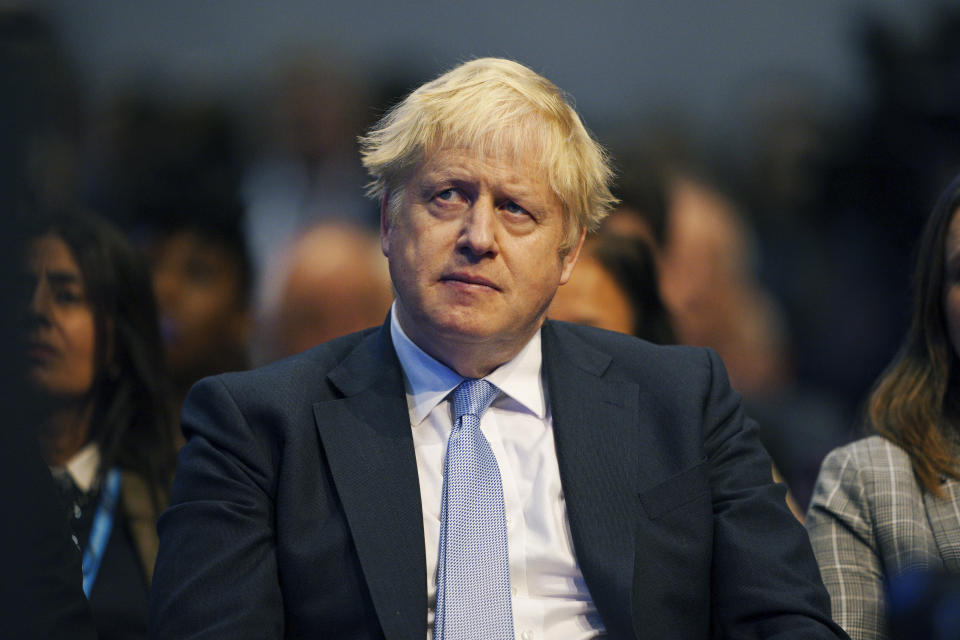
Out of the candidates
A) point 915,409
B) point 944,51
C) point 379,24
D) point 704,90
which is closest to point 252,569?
point 915,409

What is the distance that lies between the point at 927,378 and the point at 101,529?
204cm

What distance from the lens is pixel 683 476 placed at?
6.18 ft

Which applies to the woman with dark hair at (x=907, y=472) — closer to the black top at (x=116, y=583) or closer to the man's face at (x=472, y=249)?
the man's face at (x=472, y=249)

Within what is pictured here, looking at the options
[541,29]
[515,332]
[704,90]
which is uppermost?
[541,29]

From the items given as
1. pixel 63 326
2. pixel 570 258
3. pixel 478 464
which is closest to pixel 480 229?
pixel 570 258

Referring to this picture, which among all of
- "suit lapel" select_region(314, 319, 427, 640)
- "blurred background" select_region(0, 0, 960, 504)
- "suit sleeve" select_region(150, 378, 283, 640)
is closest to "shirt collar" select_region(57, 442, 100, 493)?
"blurred background" select_region(0, 0, 960, 504)

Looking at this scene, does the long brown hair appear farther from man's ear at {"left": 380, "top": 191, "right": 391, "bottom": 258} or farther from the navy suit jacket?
man's ear at {"left": 380, "top": 191, "right": 391, "bottom": 258}

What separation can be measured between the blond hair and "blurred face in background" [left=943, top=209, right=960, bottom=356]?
83 cm

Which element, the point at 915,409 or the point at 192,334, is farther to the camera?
the point at 192,334

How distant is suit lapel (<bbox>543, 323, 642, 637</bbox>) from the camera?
1.78m

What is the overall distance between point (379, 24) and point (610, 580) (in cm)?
232

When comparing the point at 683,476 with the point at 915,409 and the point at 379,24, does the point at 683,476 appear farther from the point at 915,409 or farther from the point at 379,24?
the point at 379,24

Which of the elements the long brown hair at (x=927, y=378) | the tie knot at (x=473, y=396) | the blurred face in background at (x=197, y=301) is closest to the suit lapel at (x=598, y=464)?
the tie knot at (x=473, y=396)

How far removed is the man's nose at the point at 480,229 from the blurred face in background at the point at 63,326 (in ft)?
4.20
